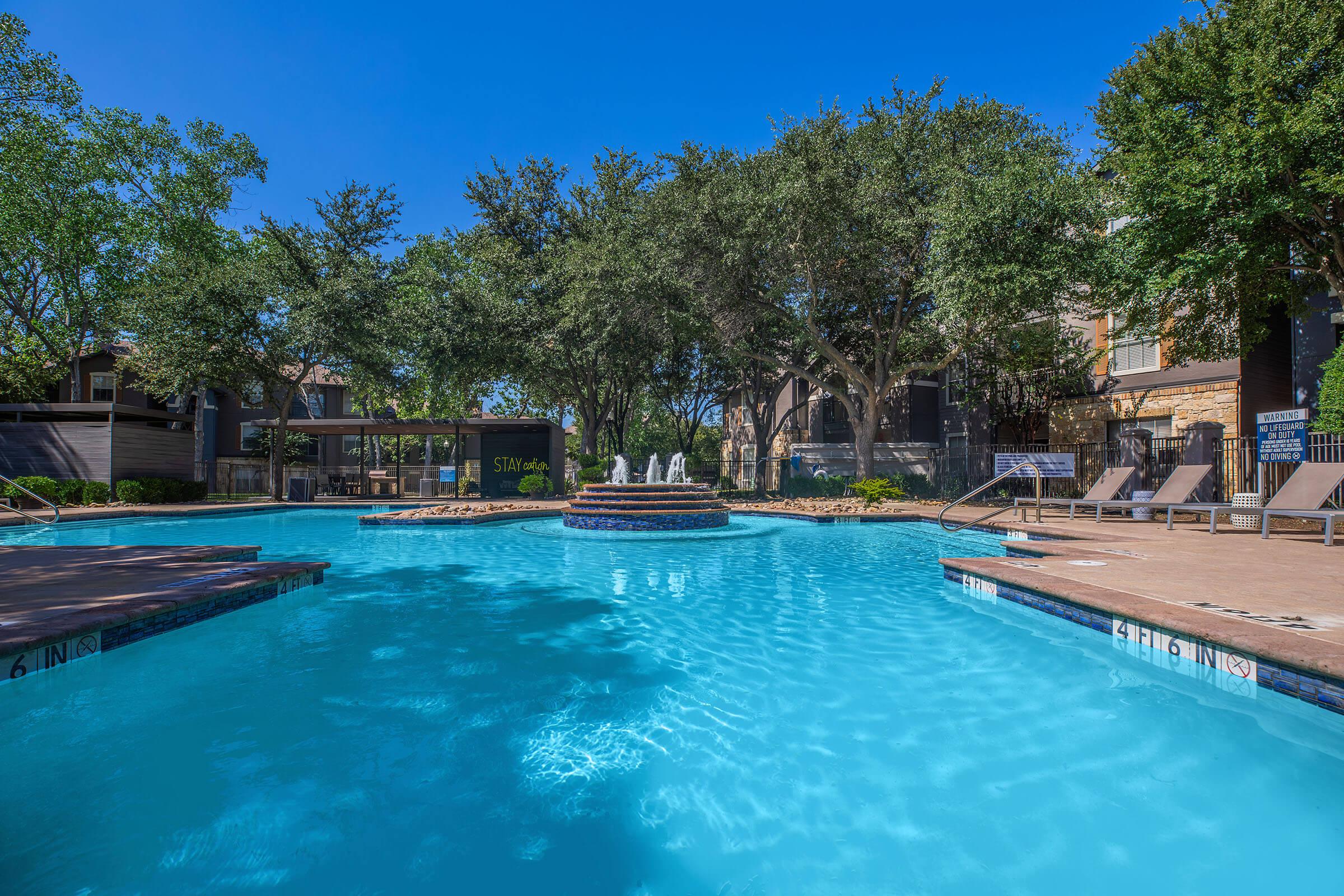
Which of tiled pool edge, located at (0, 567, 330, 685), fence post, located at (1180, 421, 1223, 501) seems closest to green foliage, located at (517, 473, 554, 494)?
tiled pool edge, located at (0, 567, 330, 685)

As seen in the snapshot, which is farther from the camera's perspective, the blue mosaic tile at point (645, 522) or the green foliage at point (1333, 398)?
the blue mosaic tile at point (645, 522)

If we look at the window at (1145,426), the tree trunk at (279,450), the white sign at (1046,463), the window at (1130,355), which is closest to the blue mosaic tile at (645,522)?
the white sign at (1046,463)

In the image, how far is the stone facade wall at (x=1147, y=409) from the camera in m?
16.8

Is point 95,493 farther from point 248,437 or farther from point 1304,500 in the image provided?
point 1304,500

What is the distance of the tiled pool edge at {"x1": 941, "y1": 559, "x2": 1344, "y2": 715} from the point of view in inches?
129

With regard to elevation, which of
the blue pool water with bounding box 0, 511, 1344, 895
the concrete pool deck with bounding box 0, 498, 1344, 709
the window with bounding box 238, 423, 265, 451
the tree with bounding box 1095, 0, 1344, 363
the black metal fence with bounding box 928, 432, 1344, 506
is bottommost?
the blue pool water with bounding box 0, 511, 1344, 895

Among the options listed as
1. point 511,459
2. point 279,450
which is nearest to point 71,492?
point 279,450

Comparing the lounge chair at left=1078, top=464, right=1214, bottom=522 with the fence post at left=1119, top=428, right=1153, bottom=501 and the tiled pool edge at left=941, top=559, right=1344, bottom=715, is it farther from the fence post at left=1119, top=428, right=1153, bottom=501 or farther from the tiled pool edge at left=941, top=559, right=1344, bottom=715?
the tiled pool edge at left=941, top=559, right=1344, bottom=715

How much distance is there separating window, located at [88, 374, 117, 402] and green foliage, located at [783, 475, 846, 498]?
98.2ft

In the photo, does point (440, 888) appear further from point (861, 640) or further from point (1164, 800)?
point (861, 640)

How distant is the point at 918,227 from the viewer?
57.3 ft

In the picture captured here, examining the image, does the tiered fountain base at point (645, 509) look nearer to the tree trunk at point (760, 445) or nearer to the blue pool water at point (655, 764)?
the blue pool water at point (655, 764)

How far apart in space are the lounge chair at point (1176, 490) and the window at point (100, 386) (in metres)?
36.9

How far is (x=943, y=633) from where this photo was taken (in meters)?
5.49
